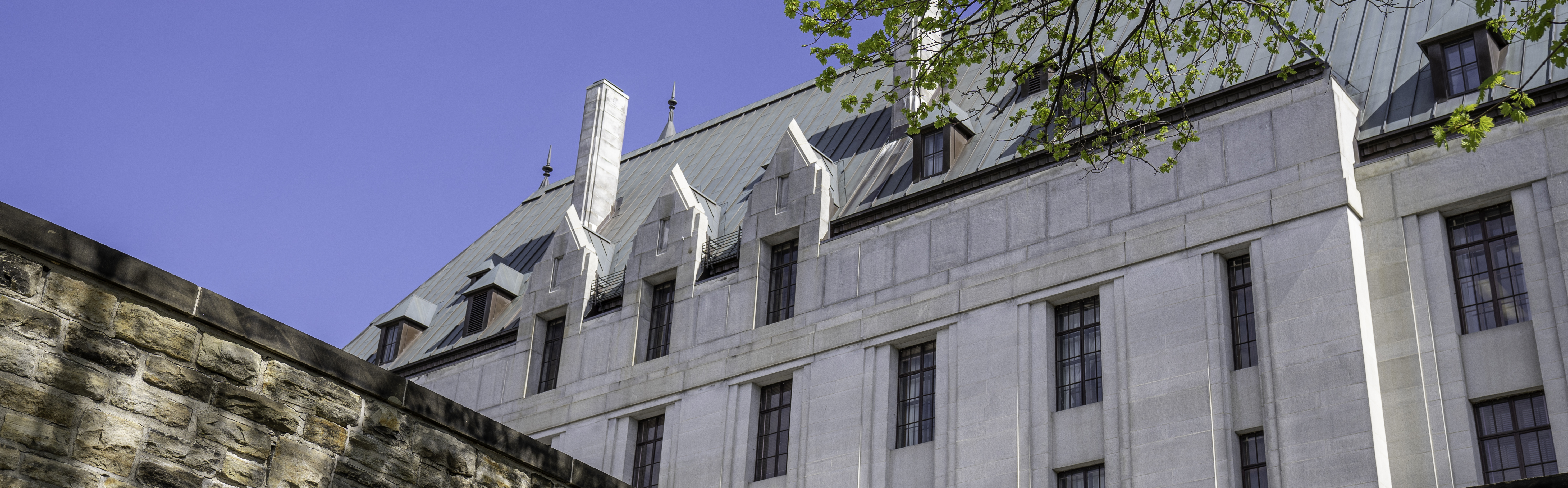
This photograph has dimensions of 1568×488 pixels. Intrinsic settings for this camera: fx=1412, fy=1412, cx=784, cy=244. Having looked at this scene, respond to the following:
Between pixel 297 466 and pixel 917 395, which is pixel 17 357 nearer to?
pixel 297 466

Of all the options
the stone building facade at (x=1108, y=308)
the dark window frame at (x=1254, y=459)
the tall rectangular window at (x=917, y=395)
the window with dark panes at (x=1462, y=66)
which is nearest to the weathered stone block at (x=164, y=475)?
the stone building facade at (x=1108, y=308)

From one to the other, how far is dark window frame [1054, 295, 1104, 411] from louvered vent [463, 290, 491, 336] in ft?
58.2

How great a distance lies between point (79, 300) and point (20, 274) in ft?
1.27

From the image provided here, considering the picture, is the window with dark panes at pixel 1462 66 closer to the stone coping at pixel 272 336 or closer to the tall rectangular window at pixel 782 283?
the tall rectangular window at pixel 782 283

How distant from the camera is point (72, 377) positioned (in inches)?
348

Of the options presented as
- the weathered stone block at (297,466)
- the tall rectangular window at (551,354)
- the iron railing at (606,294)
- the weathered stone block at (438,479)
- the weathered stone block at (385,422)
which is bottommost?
the weathered stone block at (297,466)

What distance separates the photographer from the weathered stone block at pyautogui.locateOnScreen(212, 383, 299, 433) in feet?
31.5

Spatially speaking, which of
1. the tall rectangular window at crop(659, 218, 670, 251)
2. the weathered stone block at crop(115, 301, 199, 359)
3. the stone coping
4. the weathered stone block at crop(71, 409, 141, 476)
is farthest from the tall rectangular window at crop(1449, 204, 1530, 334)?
the weathered stone block at crop(71, 409, 141, 476)

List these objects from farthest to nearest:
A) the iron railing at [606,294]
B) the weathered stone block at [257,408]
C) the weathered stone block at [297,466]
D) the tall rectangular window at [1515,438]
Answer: the iron railing at [606,294] → the tall rectangular window at [1515,438] → the weathered stone block at [297,466] → the weathered stone block at [257,408]

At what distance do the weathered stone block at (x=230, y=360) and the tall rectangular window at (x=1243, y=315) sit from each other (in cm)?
1783

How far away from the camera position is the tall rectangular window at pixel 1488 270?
22.0m

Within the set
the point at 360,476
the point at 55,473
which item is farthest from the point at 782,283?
the point at 55,473

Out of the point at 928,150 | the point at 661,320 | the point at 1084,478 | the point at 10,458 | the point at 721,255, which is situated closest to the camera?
the point at 10,458

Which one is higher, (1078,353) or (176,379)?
(1078,353)
